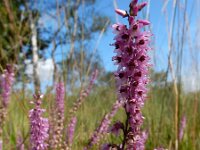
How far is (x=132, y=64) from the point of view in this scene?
0.96 m

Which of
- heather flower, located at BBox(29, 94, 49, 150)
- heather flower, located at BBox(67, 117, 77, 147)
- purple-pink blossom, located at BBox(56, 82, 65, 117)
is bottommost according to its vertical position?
heather flower, located at BBox(29, 94, 49, 150)

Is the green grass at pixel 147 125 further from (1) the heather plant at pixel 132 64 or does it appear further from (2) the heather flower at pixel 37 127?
(1) the heather plant at pixel 132 64

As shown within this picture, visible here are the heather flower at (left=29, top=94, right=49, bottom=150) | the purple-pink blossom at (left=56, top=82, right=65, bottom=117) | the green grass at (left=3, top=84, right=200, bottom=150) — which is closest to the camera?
the heather flower at (left=29, top=94, right=49, bottom=150)

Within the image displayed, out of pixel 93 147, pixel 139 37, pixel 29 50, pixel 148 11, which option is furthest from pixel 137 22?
pixel 29 50

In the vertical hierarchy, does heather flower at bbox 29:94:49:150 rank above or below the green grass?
below

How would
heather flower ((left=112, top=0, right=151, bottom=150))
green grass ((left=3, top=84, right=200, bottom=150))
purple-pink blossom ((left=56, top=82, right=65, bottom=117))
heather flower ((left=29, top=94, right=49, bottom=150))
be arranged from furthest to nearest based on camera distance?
1. green grass ((left=3, top=84, right=200, bottom=150))
2. purple-pink blossom ((left=56, top=82, right=65, bottom=117))
3. heather flower ((left=29, top=94, right=49, bottom=150))
4. heather flower ((left=112, top=0, right=151, bottom=150))

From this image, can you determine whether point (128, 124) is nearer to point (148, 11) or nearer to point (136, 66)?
point (136, 66)

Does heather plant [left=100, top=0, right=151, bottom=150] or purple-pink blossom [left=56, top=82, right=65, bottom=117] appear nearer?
heather plant [left=100, top=0, right=151, bottom=150]

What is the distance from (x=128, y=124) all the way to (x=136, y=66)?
157mm

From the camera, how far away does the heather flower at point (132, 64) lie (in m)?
0.96

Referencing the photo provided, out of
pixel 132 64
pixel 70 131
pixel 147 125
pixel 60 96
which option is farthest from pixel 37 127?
pixel 147 125

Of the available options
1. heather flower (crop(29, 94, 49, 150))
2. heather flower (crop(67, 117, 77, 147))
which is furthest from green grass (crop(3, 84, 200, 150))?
heather flower (crop(29, 94, 49, 150))

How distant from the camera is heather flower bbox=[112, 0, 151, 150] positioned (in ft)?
3.16

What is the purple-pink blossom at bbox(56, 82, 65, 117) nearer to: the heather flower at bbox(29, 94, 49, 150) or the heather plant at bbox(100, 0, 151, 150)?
the heather flower at bbox(29, 94, 49, 150)
